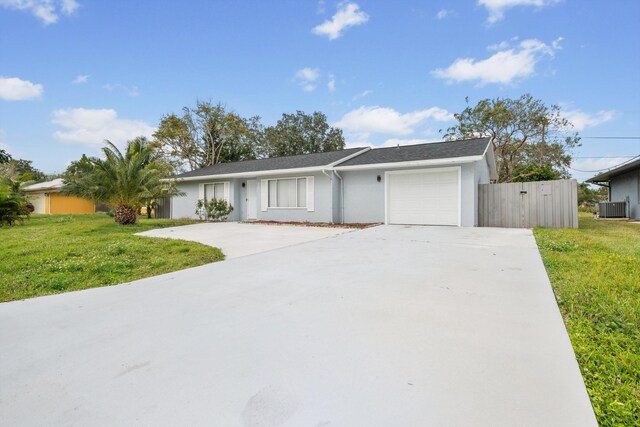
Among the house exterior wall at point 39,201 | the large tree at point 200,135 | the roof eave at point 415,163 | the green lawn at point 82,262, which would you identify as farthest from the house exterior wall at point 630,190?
the house exterior wall at point 39,201

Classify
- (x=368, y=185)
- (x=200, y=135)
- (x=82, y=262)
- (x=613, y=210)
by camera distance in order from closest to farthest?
(x=82, y=262), (x=368, y=185), (x=613, y=210), (x=200, y=135)

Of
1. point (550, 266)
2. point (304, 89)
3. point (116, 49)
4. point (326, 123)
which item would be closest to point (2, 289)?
point (550, 266)

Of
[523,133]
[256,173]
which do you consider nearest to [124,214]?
[256,173]

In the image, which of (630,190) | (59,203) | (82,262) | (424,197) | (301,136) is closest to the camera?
(82,262)

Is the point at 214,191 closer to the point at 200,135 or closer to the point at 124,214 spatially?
the point at 124,214

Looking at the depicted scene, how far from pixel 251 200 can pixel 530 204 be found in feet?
39.0

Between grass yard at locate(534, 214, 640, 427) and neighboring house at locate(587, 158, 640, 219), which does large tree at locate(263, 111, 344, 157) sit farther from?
grass yard at locate(534, 214, 640, 427)

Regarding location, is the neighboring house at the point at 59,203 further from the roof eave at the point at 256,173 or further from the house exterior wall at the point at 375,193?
the house exterior wall at the point at 375,193

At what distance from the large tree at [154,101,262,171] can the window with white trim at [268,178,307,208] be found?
1694 cm

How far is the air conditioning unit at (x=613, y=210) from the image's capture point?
1745cm

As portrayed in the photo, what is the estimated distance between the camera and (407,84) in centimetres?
1656

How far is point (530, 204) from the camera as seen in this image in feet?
35.1

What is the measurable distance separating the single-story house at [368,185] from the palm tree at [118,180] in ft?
13.7

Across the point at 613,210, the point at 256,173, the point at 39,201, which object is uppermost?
the point at 256,173
